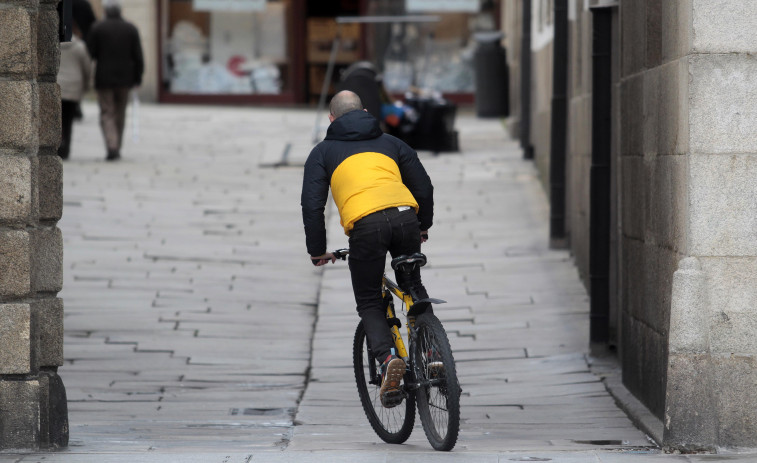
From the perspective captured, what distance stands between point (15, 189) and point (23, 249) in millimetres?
275

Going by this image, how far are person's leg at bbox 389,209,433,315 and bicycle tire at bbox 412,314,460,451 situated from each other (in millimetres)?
155

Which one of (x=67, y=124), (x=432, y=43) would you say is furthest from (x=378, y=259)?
(x=432, y=43)

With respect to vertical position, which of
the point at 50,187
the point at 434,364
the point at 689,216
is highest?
the point at 50,187

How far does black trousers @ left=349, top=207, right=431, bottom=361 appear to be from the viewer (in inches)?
251

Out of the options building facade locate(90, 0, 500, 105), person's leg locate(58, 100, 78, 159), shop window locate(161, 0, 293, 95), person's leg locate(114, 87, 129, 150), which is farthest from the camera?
shop window locate(161, 0, 293, 95)

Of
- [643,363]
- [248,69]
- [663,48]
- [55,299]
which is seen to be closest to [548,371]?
[643,363]

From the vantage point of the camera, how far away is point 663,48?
267 inches

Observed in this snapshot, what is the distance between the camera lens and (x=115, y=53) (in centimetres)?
1736

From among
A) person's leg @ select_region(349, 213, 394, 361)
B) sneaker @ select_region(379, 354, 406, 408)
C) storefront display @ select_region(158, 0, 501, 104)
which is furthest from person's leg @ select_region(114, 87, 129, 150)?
sneaker @ select_region(379, 354, 406, 408)

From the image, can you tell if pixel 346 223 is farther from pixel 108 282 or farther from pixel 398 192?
pixel 108 282

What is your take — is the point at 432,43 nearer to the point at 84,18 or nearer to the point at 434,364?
the point at 84,18

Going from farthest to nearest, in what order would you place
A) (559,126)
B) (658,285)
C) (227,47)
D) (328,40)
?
(328,40), (227,47), (559,126), (658,285)

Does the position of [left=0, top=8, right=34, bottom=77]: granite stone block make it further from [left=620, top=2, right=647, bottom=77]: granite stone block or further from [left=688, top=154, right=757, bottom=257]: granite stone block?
[left=620, top=2, right=647, bottom=77]: granite stone block

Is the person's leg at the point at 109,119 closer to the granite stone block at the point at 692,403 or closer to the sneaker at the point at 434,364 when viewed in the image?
the sneaker at the point at 434,364
